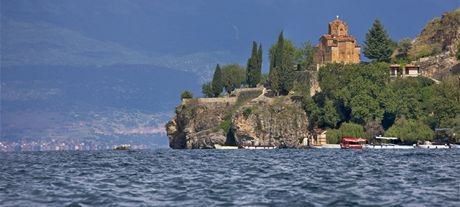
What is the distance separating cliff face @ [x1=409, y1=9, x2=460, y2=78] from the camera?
18062cm

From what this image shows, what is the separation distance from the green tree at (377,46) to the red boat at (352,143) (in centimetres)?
3214

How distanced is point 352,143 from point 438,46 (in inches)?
1533

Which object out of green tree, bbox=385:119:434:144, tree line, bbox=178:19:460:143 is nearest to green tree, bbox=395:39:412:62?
tree line, bbox=178:19:460:143

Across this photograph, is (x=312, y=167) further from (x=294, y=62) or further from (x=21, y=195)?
(x=294, y=62)

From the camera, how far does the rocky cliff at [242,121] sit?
16912 centimetres

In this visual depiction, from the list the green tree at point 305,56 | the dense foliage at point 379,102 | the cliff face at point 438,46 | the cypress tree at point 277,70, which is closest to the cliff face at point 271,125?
the dense foliage at point 379,102

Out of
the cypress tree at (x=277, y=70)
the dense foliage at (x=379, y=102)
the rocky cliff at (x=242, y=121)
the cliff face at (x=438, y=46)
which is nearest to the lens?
the dense foliage at (x=379, y=102)

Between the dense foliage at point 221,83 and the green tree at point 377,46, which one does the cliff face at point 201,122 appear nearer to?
the dense foliage at point 221,83

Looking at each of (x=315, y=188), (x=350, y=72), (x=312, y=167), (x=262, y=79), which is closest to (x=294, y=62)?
(x=262, y=79)

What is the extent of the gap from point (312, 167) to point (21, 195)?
1220 inches

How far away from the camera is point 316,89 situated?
579 ft

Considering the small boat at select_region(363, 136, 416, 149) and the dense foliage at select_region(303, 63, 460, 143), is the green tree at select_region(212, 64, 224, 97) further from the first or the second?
the small boat at select_region(363, 136, 416, 149)

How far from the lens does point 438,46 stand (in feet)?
615

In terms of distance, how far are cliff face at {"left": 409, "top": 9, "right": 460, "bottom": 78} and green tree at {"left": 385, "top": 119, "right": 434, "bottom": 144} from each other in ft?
68.6
